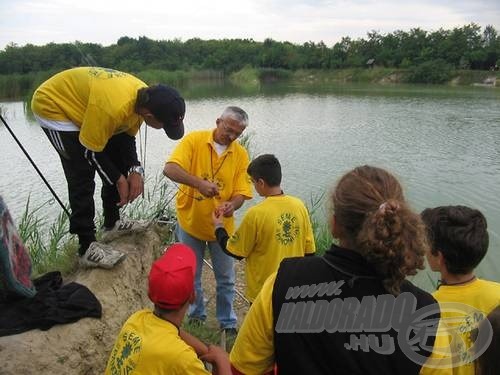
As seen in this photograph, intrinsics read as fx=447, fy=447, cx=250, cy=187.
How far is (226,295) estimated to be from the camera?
11.3 ft

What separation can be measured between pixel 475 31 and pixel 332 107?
161 ft

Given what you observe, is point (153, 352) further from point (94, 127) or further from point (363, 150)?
point (363, 150)

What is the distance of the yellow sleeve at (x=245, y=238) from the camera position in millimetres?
2627

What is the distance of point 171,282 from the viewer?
1.58 metres

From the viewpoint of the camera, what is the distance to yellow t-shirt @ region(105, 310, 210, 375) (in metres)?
1.51

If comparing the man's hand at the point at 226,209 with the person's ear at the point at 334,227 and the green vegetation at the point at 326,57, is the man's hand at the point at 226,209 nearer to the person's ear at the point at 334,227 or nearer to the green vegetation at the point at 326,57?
the person's ear at the point at 334,227

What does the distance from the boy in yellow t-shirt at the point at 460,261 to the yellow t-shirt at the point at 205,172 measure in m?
1.56

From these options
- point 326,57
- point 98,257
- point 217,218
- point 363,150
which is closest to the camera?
point 98,257

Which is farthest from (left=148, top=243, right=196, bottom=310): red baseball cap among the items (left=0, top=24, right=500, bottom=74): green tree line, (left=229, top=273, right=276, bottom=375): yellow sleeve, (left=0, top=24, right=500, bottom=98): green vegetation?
(left=0, top=24, right=500, bottom=74): green tree line

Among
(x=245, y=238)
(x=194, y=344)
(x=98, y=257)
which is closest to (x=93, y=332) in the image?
(x=98, y=257)

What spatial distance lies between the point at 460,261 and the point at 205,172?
1.83m

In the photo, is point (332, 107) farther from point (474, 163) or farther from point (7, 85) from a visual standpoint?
point (7, 85)

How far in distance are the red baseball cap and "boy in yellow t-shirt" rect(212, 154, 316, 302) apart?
3.34 ft

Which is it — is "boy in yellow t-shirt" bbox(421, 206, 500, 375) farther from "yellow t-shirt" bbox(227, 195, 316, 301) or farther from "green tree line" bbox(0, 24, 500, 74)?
"green tree line" bbox(0, 24, 500, 74)
